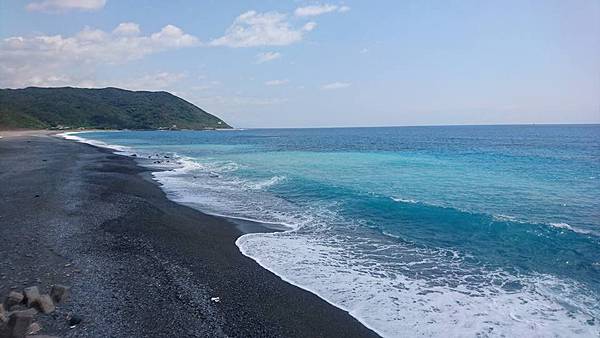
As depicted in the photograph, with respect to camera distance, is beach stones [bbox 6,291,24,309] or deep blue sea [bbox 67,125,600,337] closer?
beach stones [bbox 6,291,24,309]

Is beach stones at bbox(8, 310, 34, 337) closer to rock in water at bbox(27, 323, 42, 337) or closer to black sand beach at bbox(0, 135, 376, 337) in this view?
rock in water at bbox(27, 323, 42, 337)

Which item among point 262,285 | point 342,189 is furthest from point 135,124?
point 262,285

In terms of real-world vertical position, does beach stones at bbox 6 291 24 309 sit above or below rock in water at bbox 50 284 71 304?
above

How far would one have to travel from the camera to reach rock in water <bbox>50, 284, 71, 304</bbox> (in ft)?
25.9

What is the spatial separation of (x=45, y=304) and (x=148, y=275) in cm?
249

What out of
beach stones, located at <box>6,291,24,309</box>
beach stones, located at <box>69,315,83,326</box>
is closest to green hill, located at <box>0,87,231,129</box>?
beach stones, located at <box>6,291,24,309</box>

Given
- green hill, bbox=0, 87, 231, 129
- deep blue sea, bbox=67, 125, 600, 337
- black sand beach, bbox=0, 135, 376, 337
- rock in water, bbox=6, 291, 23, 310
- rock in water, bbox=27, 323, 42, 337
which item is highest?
green hill, bbox=0, 87, 231, 129

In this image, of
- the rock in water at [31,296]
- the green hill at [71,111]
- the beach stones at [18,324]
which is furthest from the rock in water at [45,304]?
the green hill at [71,111]

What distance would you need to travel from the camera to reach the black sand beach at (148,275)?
7499mm

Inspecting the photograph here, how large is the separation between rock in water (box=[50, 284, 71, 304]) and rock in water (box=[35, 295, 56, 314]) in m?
0.28

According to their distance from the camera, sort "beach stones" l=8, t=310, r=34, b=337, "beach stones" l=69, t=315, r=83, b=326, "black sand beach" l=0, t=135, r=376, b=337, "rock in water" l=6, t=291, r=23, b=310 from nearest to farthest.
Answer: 1. "beach stones" l=8, t=310, r=34, b=337
2. "beach stones" l=69, t=315, r=83, b=326
3. "rock in water" l=6, t=291, r=23, b=310
4. "black sand beach" l=0, t=135, r=376, b=337

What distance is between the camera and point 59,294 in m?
7.94

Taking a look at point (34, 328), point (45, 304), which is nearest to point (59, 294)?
point (45, 304)

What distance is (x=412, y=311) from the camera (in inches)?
346
